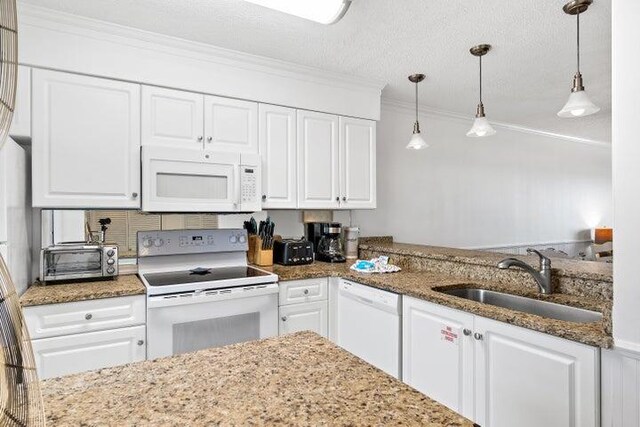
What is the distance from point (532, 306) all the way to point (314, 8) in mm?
1812

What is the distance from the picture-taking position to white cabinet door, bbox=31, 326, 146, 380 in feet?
5.85

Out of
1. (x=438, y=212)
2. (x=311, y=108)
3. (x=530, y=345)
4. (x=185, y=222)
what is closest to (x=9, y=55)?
(x=530, y=345)

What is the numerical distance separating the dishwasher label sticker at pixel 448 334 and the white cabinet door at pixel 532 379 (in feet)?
0.41

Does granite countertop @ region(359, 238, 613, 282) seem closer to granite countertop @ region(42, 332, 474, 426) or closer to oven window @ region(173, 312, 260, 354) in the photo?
oven window @ region(173, 312, 260, 354)

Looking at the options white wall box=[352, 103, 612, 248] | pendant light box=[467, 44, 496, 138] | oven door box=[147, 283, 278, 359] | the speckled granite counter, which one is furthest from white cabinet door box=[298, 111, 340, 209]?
the speckled granite counter

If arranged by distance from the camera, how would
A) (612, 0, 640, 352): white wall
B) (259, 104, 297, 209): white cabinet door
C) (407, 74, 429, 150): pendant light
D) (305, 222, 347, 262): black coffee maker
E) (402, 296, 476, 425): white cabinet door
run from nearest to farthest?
(612, 0, 640, 352): white wall → (402, 296, 476, 425): white cabinet door → (259, 104, 297, 209): white cabinet door → (407, 74, 429, 150): pendant light → (305, 222, 347, 262): black coffee maker

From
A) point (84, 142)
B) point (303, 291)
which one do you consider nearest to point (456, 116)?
point (303, 291)

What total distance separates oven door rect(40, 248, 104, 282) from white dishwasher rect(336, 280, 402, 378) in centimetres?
→ 152

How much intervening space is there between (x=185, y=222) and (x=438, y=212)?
2692mm

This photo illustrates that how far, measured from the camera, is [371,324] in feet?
7.43

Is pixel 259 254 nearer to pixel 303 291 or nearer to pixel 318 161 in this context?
pixel 303 291

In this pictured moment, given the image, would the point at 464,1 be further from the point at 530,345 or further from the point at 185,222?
the point at 185,222

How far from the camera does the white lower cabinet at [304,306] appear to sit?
2.39m

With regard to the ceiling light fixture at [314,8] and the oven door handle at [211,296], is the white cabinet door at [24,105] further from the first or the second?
the ceiling light fixture at [314,8]
